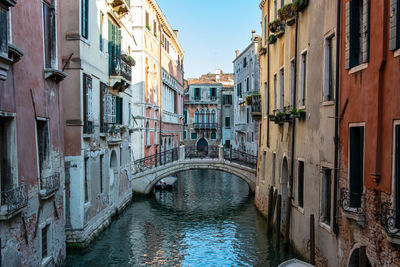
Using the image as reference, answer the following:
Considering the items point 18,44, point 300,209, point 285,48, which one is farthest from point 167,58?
point 18,44

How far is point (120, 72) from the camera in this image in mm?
15789

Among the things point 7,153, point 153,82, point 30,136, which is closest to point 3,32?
point 7,153

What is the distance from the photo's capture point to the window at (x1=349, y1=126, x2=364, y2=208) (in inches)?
287

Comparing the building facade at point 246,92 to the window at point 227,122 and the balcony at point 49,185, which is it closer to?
the window at point 227,122

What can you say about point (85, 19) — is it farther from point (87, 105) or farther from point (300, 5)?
point (300, 5)

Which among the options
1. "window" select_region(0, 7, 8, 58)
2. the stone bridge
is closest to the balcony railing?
the stone bridge

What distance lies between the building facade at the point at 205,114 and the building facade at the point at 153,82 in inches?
343

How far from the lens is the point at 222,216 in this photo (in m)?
18.2

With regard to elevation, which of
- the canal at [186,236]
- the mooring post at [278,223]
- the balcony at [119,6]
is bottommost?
the canal at [186,236]

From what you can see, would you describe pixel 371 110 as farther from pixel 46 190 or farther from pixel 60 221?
pixel 60 221

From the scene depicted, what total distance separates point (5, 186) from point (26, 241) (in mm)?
1354

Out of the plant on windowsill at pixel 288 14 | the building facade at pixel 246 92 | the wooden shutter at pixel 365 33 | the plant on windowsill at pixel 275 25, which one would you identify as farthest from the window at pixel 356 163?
the building facade at pixel 246 92

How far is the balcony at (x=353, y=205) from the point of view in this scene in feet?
22.1

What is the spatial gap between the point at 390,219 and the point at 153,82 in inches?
847
